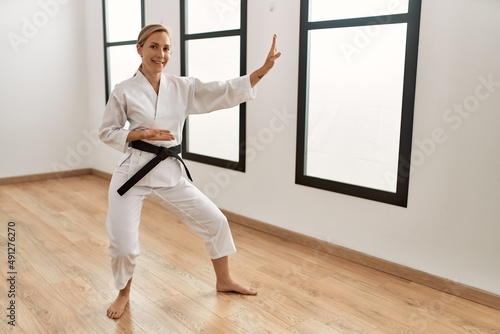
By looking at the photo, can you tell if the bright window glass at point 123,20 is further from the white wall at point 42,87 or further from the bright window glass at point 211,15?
the bright window glass at point 211,15

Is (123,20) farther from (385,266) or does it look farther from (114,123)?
(385,266)

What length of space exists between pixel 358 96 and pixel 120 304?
1688mm

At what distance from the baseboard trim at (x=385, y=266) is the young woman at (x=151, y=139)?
0.93 meters

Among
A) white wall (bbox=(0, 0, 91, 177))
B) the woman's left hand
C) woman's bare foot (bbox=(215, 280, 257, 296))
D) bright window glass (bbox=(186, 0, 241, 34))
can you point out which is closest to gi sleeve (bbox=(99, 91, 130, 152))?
the woman's left hand

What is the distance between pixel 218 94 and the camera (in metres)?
A: 2.24

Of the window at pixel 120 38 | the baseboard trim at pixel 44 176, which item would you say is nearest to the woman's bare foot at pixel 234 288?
the window at pixel 120 38

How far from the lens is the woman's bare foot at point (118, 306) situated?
6.99 feet

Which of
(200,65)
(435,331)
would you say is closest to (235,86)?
(435,331)

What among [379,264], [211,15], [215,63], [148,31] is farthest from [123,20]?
[379,264]

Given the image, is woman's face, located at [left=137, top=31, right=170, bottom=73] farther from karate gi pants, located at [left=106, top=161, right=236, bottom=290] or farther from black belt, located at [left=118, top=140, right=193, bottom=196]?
karate gi pants, located at [left=106, top=161, right=236, bottom=290]

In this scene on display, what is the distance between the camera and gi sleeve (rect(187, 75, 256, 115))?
7.23 ft

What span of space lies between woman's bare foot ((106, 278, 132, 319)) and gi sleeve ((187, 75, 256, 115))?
2.88ft

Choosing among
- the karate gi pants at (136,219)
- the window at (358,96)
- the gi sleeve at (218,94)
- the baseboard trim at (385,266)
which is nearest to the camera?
the karate gi pants at (136,219)

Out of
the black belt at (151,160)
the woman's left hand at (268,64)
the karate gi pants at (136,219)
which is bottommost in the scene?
the karate gi pants at (136,219)
